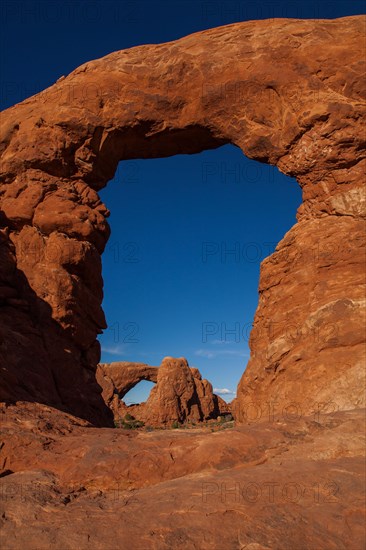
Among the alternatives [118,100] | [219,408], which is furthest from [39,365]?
[219,408]

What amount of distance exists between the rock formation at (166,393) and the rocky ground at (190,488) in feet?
96.4

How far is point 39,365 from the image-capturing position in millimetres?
9297

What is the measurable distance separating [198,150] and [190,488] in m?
10.3

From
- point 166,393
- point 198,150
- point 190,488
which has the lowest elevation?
point 190,488

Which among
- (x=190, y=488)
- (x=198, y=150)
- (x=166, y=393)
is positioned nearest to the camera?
(x=190, y=488)

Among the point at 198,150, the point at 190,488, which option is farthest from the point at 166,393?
the point at 190,488

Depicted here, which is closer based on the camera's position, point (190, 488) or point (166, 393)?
point (190, 488)

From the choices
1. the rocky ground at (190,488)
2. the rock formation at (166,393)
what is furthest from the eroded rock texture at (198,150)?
the rock formation at (166,393)

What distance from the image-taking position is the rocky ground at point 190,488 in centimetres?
328

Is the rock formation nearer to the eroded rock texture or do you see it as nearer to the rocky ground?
the eroded rock texture

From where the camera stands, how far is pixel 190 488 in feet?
13.4

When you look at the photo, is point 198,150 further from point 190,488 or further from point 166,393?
point 166,393

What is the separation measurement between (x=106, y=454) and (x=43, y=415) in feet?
7.62

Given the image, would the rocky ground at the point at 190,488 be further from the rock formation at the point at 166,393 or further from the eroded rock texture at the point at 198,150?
the rock formation at the point at 166,393
